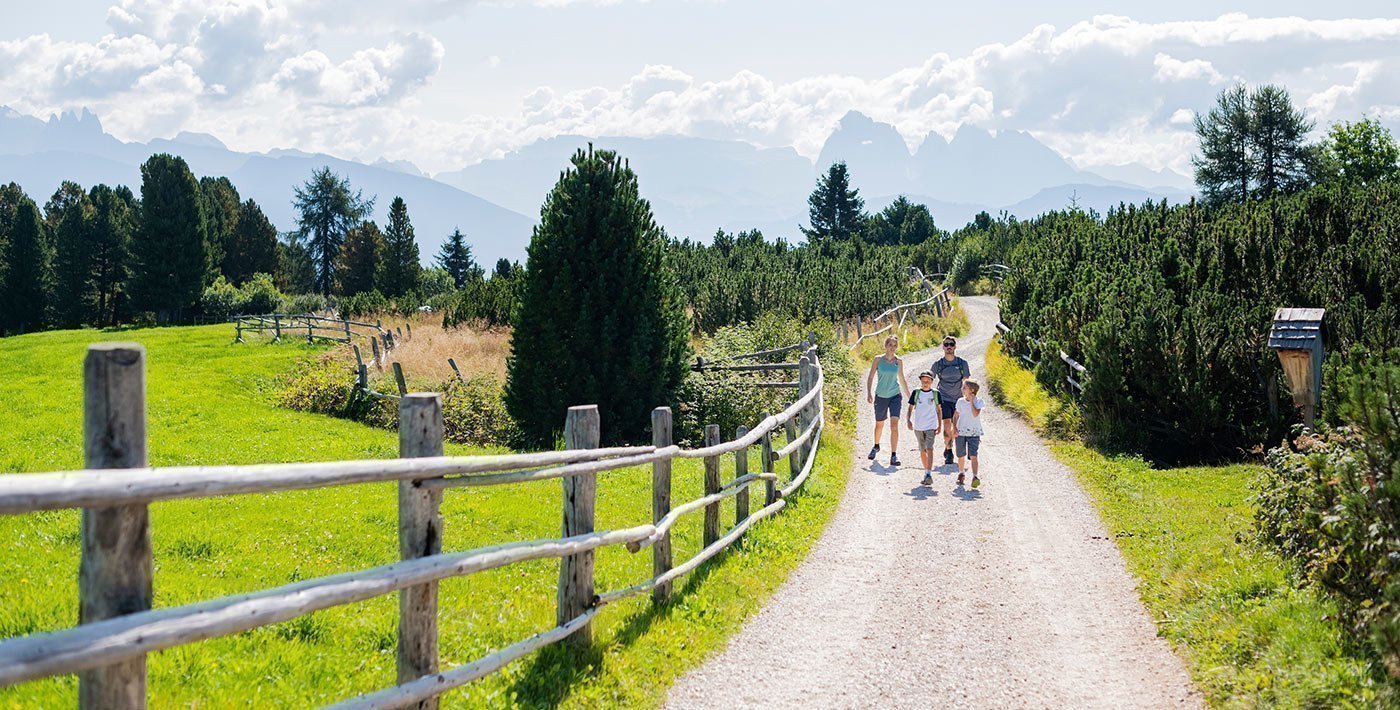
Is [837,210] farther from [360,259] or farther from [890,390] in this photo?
[890,390]

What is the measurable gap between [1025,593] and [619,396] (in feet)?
35.4

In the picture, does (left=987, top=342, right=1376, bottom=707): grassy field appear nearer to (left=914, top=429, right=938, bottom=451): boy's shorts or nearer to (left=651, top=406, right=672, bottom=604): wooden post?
(left=914, top=429, right=938, bottom=451): boy's shorts

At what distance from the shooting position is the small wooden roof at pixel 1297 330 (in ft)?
37.5

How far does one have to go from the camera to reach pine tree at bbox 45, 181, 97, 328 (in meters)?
61.5

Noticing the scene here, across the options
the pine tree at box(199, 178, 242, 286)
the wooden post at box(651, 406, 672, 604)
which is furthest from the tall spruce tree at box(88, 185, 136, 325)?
the wooden post at box(651, 406, 672, 604)

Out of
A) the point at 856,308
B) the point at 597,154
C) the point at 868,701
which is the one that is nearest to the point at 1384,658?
the point at 868,701

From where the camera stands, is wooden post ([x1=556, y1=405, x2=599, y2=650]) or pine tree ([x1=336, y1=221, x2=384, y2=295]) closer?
wooden post ([x1=556, y1=405, x2=599, y2=650])

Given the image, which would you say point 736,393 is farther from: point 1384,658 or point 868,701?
point 1384,658

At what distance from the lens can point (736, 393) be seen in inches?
791

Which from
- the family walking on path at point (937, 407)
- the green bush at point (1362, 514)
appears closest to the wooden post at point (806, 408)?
the family walking on path at point (937, 407)

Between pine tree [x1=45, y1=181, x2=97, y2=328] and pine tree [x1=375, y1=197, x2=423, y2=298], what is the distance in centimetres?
1838

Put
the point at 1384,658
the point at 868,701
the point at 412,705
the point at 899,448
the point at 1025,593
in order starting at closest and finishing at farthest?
the point at 412,705 < the point at 1384,658 < the point at 868,701 < the point at 1025,593 < the point at 899,448

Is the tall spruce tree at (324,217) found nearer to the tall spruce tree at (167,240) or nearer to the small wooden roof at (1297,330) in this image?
the tall spruce tree at (167,240)

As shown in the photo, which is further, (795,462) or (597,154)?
(597,154)
